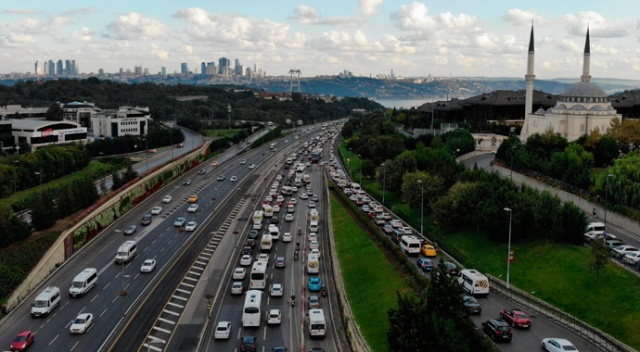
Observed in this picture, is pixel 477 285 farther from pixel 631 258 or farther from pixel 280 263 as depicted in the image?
pixel 280 263

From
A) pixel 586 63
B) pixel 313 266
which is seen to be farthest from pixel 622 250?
pixel 586 63

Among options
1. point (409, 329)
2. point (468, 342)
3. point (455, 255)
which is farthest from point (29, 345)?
point (455, 255)

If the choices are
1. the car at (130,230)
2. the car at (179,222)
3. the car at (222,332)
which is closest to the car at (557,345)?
the car at (222,332)

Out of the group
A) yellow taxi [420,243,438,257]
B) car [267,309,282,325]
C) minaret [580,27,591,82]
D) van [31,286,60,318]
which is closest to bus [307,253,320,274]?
yellow taxi [420,243,438,257]

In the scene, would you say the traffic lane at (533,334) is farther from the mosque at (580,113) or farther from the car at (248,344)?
the mosque at (580,113)

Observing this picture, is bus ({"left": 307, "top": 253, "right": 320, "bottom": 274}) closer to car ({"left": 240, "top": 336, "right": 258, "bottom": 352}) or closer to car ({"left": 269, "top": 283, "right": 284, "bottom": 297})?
car ({"left": 269, "top": 283, "right": 284, "bottom": 297})

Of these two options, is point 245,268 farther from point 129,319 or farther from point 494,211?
point 494,211
